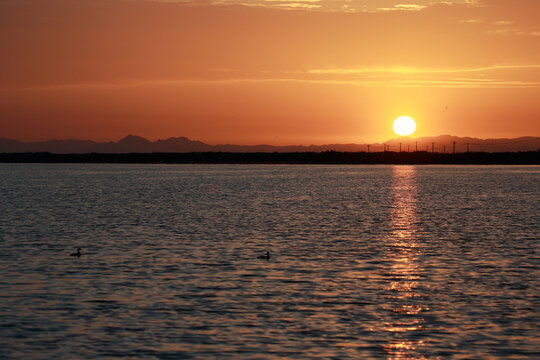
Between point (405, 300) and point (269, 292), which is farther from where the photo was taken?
point (269, 292)

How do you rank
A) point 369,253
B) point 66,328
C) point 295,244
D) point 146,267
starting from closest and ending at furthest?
point 66,328 → point 146,267 → point 369,253 → point 295,244

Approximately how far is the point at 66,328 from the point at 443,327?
38.6ft

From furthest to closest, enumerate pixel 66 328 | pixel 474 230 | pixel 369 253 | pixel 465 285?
pixel 474 230 < pixel 369 253 < pixel 465 285 < pixel 66 328

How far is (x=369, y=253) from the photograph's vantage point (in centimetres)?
4159

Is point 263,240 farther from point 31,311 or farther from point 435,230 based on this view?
point 31,311

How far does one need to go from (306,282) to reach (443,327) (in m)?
9.08

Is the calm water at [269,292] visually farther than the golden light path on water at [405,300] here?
Yes

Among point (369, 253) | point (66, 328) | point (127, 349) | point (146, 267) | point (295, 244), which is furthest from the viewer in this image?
point (295, 244)

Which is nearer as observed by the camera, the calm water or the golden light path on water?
the golden light path on water

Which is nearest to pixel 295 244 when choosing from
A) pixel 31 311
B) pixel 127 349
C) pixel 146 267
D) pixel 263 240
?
pixel 263 240

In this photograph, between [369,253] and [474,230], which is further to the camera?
[474,230]

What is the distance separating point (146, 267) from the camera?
35312 mm

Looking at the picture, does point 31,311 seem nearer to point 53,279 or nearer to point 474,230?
point 53,279

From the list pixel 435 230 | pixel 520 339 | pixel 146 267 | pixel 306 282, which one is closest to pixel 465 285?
pixel 306 282
